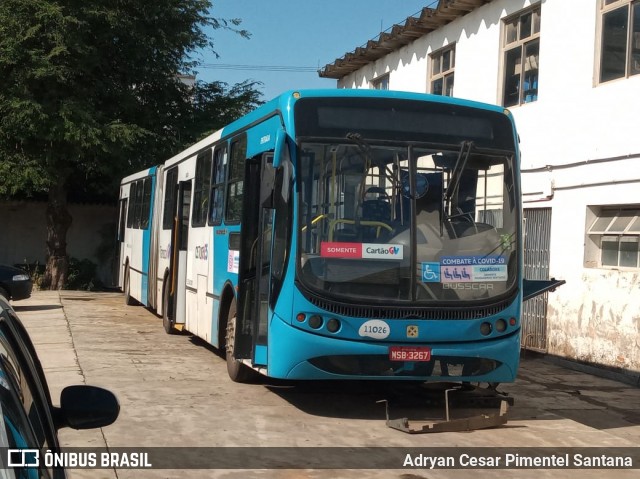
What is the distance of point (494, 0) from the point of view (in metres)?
16.2

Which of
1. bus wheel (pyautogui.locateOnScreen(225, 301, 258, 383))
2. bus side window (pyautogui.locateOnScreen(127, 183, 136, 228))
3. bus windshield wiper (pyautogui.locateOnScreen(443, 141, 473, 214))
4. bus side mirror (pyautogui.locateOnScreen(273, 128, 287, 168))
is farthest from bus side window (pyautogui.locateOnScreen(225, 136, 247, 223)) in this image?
bus side window (pyautogui.locateOnScreen(127, 183, 136, 228))

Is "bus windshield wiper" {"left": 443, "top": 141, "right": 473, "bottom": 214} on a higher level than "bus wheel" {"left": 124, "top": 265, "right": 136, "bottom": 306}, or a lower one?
higher

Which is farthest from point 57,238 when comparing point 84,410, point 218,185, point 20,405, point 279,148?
point 20,405

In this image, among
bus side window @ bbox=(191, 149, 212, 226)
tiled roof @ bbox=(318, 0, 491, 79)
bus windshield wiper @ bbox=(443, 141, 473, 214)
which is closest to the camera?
bus windshield wiper @ bbox=(443, 141, 473, 214)

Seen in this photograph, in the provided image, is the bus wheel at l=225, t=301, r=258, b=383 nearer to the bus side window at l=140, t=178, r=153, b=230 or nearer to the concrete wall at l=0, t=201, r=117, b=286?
the bus side window at l=140, t=178, r=153, b=230

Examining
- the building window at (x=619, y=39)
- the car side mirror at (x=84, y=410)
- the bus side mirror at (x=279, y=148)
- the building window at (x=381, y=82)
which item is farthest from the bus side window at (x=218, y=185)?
the building window at (x=381, y=82)

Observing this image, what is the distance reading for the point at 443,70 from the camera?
727 inches

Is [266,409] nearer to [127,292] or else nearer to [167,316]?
[167,316]

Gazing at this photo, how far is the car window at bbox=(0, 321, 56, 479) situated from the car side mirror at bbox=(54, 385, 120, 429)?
103 mm

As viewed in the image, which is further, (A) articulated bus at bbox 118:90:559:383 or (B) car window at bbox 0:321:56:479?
(A) articulated bus at bbox 118:90:559:383

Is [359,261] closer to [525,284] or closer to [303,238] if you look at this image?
[303,238]

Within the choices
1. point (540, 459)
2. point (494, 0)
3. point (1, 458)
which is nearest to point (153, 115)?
point (494, 0)

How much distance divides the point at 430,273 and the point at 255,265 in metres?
2.02

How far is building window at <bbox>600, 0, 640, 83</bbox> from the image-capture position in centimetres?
1252
